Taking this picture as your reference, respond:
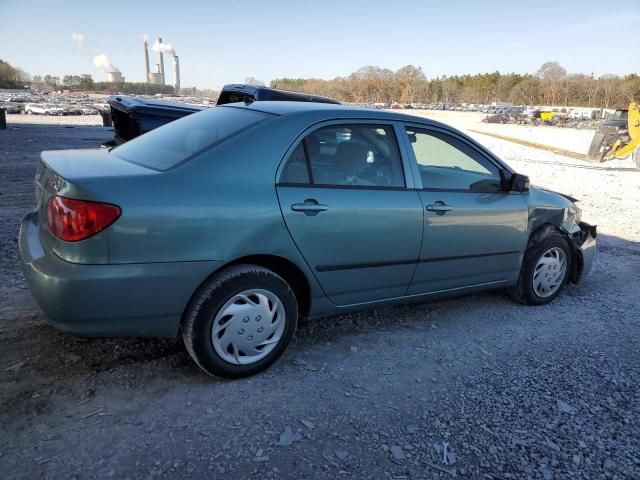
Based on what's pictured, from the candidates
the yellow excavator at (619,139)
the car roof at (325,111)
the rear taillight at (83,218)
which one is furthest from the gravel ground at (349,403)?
the yellow excavator at (619,139)

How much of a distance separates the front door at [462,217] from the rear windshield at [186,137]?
4.07 feet

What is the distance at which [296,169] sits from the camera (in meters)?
2.95

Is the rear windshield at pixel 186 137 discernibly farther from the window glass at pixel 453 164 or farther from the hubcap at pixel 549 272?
the hubcap at pixel 549 272

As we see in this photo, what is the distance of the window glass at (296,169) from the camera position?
289cm

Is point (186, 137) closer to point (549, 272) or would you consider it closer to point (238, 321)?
point (238, 321)

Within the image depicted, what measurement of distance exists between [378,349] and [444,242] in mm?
906

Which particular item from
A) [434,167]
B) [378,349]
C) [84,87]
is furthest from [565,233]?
[84,87]

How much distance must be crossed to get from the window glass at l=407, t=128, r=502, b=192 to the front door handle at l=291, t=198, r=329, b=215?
3.40 ft

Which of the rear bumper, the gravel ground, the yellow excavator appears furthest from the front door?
the yellow excavator

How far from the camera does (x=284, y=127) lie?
298 cm

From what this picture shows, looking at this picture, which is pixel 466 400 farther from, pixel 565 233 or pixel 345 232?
pixel 565 233

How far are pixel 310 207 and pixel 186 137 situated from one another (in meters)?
0.97

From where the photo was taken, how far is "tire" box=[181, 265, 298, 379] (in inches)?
105

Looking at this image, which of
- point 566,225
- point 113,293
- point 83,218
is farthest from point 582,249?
point 83,218
